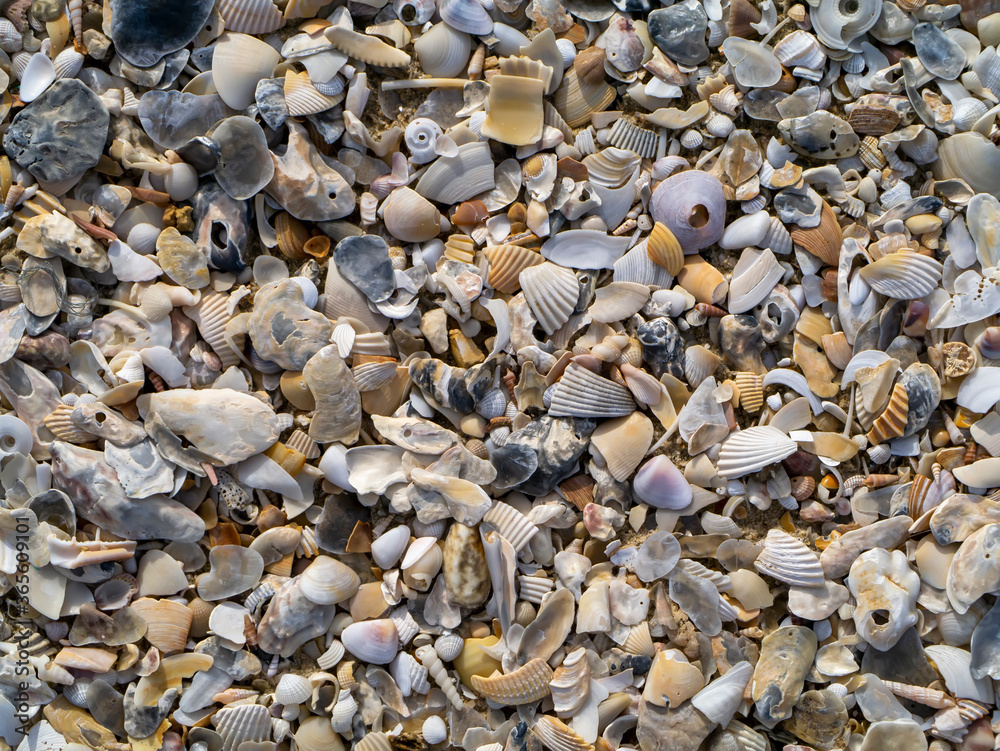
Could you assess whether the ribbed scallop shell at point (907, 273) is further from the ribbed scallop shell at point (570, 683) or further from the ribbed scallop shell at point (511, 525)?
the ribbed scallop shell at point (570, 683)

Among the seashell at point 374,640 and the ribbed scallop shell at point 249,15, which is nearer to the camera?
the seashell at point 374,640

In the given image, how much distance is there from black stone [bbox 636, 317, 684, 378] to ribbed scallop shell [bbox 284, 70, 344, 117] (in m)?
1.04

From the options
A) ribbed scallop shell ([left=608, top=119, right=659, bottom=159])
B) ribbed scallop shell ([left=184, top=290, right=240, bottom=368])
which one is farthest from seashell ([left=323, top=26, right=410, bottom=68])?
ribbed scallop shell ([left=184, top=290, right=240, bottom=368])

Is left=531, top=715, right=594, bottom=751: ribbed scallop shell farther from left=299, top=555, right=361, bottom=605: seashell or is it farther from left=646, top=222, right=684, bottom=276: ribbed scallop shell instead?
left=646, top=222, right=684, bottom=276: ribbed scallop shell

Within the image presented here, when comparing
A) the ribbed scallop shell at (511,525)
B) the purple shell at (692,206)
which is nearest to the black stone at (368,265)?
the ribbed scallop shell at (511,525)

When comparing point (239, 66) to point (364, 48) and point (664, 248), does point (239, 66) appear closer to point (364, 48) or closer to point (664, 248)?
point (364, 48)

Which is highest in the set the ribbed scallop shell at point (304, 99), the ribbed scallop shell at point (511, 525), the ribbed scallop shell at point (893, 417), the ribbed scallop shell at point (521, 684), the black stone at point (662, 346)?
the ribbed scallop shell at point (304, 99)

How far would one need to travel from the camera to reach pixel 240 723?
6.28 ft

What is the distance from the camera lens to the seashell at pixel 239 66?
79.8 inches

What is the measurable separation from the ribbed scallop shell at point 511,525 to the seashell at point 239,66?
129 centimetres

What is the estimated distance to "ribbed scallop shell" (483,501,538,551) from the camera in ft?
6.34

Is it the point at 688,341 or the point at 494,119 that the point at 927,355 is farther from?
the point at 494,119

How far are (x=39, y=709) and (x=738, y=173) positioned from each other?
7.62 feet

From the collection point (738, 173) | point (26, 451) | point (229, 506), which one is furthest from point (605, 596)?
point (26, 451)
